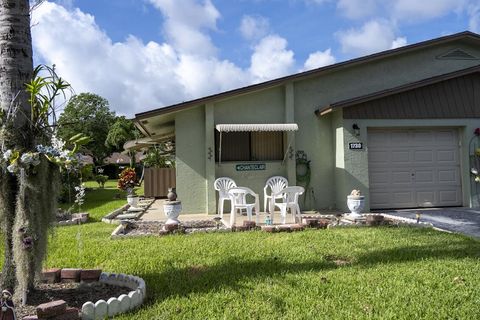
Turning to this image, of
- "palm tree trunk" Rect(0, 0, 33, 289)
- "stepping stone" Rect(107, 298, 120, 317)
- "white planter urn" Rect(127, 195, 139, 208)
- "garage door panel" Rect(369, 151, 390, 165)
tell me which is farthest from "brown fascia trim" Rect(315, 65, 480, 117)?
"stepping stone" Rect(107, 298, 120, 317)

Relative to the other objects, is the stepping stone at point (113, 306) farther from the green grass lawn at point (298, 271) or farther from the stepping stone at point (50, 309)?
the stepping stone at point (50, 309)

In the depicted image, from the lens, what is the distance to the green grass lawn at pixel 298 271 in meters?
3.95

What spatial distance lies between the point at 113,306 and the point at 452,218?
8.86 metres

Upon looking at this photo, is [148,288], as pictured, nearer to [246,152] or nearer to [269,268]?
[269,268]

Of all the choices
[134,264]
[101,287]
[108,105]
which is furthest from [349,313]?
[108,105]

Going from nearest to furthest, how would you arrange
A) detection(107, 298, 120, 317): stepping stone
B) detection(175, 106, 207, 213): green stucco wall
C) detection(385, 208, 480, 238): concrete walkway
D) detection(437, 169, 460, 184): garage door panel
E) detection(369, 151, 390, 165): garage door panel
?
detection(107, 298, 120, 317): stepping stone, detection(385, 208, 480, 238): concrete walkway, detection(175, 106, 207, 213): green stucco wall, detection(369, 151, 390, 165): garage door panel, detection(437, 169, 460, 184): garage door panel

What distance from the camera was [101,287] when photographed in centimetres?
457

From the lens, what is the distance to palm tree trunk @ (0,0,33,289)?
13.3 ft

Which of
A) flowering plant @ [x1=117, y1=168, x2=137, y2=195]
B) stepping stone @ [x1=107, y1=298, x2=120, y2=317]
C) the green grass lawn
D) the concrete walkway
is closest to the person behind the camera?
stepping stone @ [x1=107, y1=298, x2=120, y2=317]

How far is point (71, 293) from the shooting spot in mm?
4328

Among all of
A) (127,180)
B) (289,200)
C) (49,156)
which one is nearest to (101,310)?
(49,156)

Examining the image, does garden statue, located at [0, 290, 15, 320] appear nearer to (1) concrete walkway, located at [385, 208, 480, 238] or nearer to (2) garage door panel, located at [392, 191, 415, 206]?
(1) concrete walkway, located at [385, 208, 480, 238]

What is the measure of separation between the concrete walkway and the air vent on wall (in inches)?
198

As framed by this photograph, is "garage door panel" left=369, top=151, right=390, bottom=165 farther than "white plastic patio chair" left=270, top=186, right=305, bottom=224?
Yes
